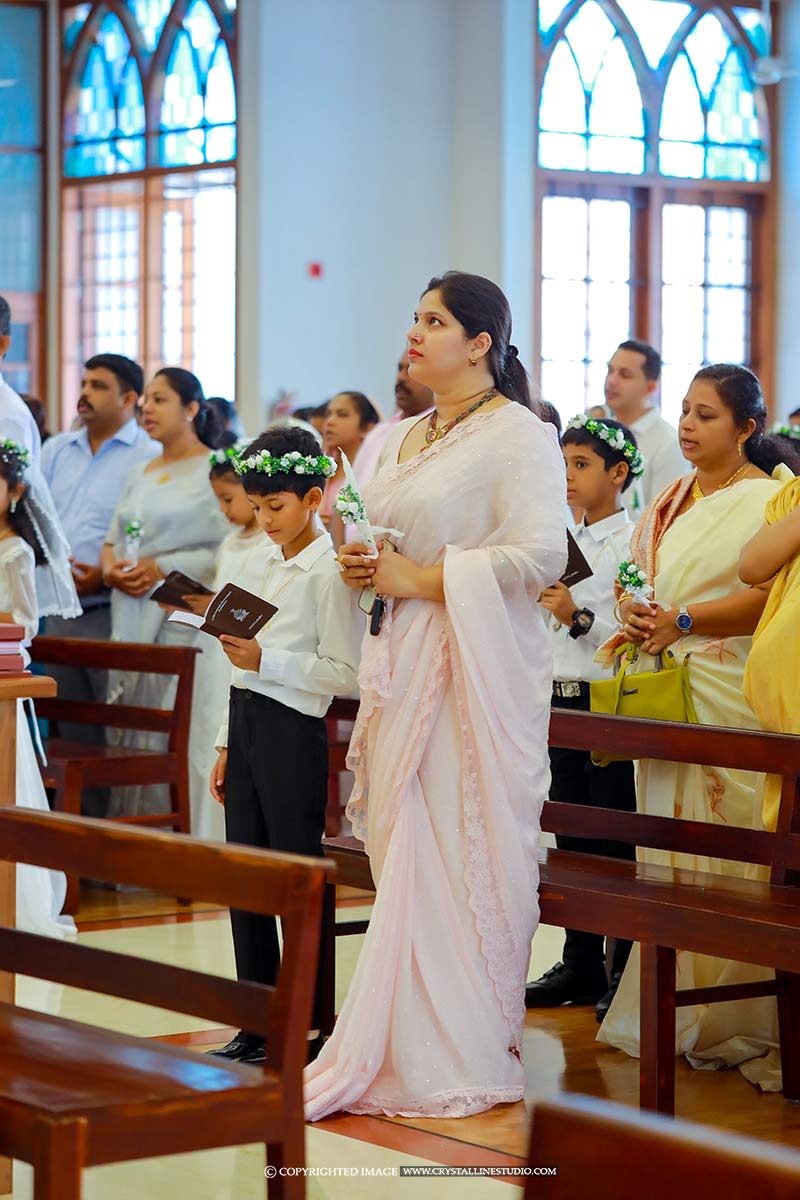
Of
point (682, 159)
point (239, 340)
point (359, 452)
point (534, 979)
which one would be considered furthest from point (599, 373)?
point (534, 979)

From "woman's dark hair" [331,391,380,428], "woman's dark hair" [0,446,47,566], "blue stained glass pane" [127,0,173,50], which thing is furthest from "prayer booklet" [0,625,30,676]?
"blue stained glass pane" [127,0,173,50]

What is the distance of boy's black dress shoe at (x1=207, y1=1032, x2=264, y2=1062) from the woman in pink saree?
0.89 ft

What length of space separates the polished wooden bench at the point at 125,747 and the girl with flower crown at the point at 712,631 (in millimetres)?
2071

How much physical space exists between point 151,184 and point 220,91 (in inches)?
36.8

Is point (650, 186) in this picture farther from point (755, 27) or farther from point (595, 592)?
point (595, 592)

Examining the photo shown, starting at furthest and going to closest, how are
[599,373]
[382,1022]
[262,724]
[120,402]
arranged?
[599,373] < [120,402] < [262,724] < [382,1022]

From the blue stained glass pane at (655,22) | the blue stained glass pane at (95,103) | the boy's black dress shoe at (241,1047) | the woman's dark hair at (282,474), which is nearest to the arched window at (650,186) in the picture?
the blue stained glass pane at (655,22)

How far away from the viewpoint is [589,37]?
1223 cm

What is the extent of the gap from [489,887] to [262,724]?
0.65 metres

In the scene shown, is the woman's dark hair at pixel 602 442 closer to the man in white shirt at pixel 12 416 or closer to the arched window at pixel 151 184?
the man in white shirt at pixel 12 416

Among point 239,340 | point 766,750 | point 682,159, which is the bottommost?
point 766,750

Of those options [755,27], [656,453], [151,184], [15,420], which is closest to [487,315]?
[15,420]

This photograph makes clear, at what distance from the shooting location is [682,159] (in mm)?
12680

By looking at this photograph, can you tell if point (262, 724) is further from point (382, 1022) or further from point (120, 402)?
point (120, 402)
